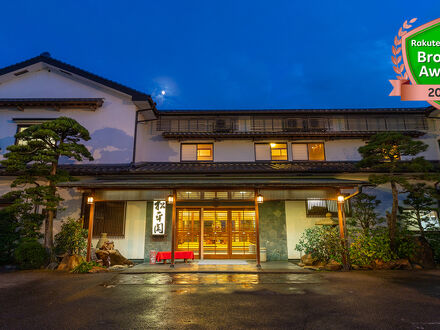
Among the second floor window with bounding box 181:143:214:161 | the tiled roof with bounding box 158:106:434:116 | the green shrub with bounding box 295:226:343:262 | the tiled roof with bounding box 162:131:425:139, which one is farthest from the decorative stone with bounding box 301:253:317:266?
the tiled roof with bounding box 158:106:434:116

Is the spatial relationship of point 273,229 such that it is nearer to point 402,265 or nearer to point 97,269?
point 402,265

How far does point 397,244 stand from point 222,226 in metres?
7.46

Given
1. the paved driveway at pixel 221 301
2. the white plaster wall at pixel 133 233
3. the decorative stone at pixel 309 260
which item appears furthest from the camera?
the white plaster wall at pixel 133 233

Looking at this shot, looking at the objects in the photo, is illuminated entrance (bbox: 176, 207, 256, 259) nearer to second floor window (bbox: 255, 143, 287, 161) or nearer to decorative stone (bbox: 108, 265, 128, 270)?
decorative stone (bbox: 108, 265, 128, 270)

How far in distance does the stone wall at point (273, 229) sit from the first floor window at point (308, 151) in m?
3.37

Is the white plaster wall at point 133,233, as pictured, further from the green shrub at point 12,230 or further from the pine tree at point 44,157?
the pine tree at point 44,157

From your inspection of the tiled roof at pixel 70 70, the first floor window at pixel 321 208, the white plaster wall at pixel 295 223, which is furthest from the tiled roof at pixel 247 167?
the tiled roof at pixel 70 70

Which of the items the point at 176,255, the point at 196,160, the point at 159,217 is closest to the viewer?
the point at 176,255

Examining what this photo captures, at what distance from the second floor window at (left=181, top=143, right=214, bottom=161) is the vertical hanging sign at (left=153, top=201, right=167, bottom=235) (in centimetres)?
324

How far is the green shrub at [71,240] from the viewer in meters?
10.9

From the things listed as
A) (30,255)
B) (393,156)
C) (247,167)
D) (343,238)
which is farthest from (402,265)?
(30,255)

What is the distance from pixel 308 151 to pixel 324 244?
5928mm

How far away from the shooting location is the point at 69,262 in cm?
984

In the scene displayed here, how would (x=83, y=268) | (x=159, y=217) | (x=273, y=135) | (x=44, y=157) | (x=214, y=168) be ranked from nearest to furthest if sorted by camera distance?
1. (x=83, y=268)
2. (x=44, y=157)
3. (x=159, y=217)
4. (x=214, y=168)
5. (x=273, y=135)
